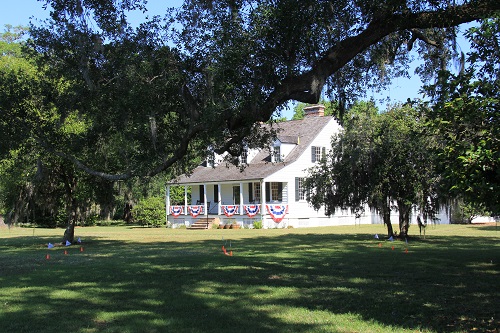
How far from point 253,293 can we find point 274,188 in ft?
95.8

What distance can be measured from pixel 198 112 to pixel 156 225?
32210 mm

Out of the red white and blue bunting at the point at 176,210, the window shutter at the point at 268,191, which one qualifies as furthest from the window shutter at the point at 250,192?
the red white and blue bunting at the point at 176,210

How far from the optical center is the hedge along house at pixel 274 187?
36375mm

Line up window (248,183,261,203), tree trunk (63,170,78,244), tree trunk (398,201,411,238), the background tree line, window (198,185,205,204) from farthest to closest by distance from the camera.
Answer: window (198,185,205,204)
window (248,183,261,203)
tree trunk (63,170,78,244)
tree trunk (398,201,411,238)
the background tree line

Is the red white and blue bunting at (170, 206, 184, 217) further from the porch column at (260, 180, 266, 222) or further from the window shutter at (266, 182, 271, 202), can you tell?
the porch column at (260, 180, 266, 222)

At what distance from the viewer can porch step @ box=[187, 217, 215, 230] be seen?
124ft

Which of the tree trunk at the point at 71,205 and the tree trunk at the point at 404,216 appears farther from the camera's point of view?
the tree trunk at the point at 71,205

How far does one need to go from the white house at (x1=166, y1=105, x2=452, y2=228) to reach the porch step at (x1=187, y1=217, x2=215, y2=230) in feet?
0.91

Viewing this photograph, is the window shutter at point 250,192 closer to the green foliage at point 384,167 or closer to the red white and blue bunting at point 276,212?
the red white and blue bunting at point 276,212

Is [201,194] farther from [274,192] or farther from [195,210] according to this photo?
[274,192]

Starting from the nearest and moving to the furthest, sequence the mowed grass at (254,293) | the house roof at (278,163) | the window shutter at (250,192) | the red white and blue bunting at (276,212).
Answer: the mowed grass at (254,293)
the red white and blue bunting at (276,212)
the house roof at (278,163)
the window shutter at (250,192)

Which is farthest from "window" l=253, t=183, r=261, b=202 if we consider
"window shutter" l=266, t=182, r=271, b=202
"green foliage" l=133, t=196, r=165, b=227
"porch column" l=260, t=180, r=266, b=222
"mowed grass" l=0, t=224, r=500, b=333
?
"mowed grass" l=0, t=224, r=500, b=333

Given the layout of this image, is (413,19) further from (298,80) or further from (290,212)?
(290,212)

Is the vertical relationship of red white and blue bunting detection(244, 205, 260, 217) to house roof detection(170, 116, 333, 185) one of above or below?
below
